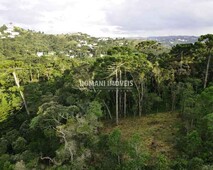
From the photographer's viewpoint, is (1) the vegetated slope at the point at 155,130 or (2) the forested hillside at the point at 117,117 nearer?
(2) the forested hillside at the point at 117,117

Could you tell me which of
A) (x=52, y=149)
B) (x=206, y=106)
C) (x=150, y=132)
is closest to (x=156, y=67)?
(x=150, y=132)

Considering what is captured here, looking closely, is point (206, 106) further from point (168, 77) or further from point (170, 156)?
point (168, 77)

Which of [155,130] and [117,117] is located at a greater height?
[117,117]

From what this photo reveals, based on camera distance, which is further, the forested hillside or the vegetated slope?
the vegetated slope

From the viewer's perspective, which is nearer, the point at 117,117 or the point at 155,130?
the point at 155,130
